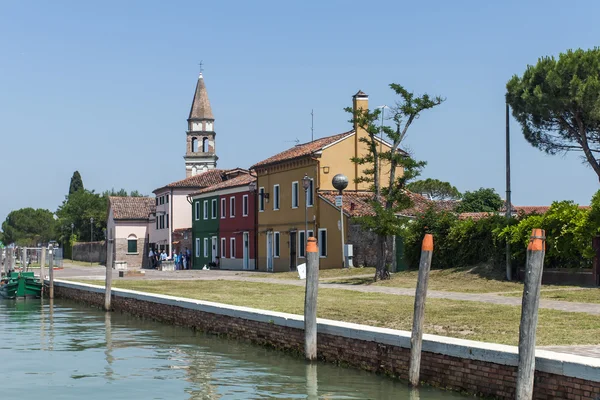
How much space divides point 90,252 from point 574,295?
63.4m

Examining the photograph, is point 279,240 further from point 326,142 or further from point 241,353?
point 241,353

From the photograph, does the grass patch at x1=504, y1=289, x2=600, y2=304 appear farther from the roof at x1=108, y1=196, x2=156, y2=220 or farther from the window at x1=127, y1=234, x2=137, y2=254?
the window at x1=127, y1=234, x2=137, y2=254

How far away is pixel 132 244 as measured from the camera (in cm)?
7312

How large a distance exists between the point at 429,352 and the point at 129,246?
6267 centimetres

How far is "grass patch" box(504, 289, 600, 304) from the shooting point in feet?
66.6

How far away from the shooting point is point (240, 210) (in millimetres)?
51688

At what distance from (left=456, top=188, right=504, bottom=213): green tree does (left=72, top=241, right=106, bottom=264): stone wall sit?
95.4 ft

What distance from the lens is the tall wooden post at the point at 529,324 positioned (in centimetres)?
1003

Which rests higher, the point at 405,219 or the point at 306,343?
the point at 405,219

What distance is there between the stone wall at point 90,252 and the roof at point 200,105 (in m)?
17.1

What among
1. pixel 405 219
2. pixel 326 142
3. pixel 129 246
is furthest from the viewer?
pixel 129 246

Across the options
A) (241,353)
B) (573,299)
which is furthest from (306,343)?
(573,299)

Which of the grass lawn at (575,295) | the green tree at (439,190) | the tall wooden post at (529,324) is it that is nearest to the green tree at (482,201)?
the green tree at (439,190)

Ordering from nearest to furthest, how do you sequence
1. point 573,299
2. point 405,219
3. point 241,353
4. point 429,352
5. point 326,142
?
point 429,352 → point 241,353 → point 573,299 → point 405,219 → point 326,142
